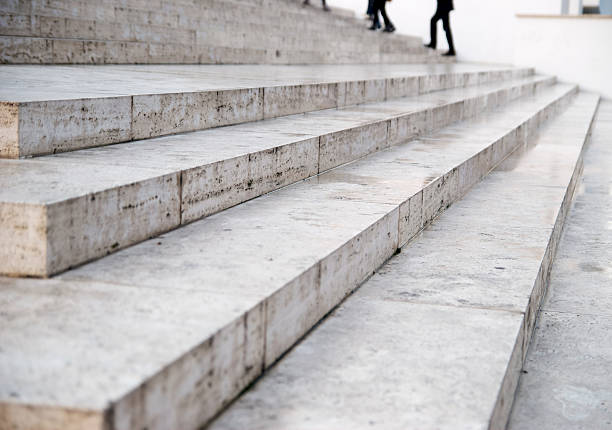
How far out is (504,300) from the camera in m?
2.77

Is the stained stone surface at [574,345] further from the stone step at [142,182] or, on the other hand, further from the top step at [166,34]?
the top step at [166,34]

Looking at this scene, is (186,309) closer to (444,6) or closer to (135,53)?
(135,53)

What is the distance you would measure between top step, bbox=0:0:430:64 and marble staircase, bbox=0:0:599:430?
6 cm

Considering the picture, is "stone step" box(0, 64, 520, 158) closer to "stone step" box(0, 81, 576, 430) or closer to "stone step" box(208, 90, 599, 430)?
"stone step" box(0, 81, 576, 430)

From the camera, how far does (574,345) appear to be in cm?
299

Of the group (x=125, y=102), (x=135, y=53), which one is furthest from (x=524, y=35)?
(x=125, y=102)

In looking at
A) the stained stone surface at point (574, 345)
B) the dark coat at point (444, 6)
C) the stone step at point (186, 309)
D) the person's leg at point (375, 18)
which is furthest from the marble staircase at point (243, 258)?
the dark coat at point (444, 6)

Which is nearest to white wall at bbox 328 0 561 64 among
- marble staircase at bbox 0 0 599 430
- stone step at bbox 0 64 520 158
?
stone step at bbox 0 64 520 158

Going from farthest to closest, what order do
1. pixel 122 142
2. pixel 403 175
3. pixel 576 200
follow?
pixel 576 200, pixel 403 175, pixel 122 142

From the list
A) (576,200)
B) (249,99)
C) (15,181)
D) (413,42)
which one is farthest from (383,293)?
(413,42)

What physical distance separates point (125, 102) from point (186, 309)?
5.57ft

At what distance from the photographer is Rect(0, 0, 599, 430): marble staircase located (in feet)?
5.55

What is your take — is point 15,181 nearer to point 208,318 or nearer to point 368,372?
point 208,318

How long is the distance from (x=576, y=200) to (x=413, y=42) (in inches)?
459
